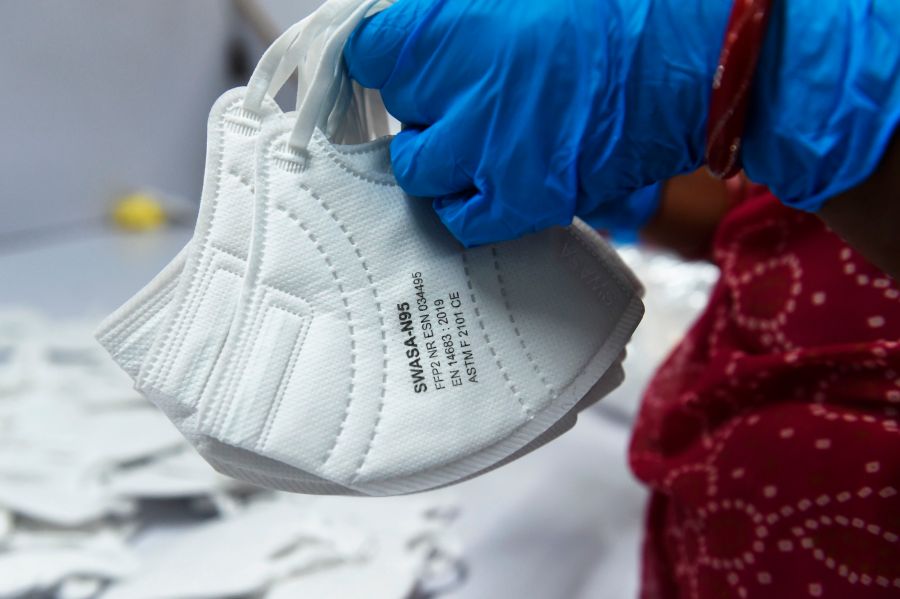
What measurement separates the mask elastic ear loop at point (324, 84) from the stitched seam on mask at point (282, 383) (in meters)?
0.09

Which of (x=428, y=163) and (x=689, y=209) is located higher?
(x=428, y=163)

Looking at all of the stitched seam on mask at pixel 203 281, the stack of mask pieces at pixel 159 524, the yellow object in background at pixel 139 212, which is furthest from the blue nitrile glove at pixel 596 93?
the yellow object in background at pixel 139 212

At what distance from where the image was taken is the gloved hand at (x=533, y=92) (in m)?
0.36

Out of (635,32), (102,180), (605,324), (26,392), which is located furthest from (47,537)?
(102,180)

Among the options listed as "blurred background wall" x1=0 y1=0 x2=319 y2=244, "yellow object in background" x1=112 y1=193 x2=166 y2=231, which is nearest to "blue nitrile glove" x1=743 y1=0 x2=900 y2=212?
"blurred background wall" x1=0 y1=0 x2=319 y2=244

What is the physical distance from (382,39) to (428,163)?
0.07m

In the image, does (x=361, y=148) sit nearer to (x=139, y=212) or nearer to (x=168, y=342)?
(x=168, y=342)

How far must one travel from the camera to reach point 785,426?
1.64 feet

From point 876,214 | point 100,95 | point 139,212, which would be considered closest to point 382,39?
point 876,214

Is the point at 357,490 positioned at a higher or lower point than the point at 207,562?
higher

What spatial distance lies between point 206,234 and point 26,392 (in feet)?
2.05

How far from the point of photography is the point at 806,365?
1.64ft

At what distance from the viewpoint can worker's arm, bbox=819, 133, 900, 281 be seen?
35cm

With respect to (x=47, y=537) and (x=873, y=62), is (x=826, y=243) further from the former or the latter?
(x=47, y=537)
